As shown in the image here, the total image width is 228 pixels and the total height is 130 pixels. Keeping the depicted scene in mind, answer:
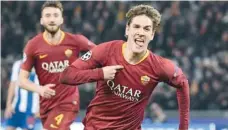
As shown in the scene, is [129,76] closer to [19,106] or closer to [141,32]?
[141,32]

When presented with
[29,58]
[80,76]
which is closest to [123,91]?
[80,76]

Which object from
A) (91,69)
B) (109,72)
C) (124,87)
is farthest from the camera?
(124,87)

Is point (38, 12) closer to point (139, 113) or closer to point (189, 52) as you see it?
point (189, 52)

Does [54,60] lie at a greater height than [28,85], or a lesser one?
greater

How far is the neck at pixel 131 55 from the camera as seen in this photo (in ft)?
18.4

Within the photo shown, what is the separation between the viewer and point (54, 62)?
7.84 metres

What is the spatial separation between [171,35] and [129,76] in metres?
12.7

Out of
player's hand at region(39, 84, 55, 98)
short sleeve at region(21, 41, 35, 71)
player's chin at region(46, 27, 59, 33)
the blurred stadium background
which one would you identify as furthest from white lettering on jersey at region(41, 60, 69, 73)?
the blurred stadium background

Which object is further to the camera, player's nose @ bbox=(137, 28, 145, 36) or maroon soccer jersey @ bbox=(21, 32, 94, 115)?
maroon soccer jersey @ bbox=(21, 32, 94, 115)

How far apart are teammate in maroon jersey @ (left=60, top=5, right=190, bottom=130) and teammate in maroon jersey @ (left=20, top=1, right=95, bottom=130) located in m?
2.05

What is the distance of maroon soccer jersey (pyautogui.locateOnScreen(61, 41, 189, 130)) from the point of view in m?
5.62

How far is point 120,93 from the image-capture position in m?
5.66

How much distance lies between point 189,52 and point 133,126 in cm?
1185

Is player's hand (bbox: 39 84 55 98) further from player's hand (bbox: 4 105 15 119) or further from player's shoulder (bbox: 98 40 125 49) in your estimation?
player's hand (bbox: 4 105 15 119)
